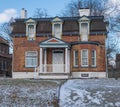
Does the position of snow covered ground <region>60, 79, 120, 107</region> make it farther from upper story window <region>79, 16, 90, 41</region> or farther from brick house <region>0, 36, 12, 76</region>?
brick house <region>0, 36, 12, 76</region>

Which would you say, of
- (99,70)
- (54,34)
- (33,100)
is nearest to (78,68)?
(99,70)

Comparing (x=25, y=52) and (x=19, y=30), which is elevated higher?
(x=19, y=30)

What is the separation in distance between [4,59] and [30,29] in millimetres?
19899

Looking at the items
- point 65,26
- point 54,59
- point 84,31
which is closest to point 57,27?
point 65,26

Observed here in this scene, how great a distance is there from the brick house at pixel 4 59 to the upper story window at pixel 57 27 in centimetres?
1886

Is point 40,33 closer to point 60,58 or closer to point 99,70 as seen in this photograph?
point 60,58

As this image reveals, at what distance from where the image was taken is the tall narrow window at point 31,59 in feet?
104

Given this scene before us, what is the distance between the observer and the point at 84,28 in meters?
32.1

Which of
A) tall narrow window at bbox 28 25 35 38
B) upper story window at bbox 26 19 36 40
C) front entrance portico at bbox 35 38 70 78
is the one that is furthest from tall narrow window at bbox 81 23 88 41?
tall narrow window at bbox 28 25 35 38

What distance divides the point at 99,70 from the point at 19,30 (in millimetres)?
9035

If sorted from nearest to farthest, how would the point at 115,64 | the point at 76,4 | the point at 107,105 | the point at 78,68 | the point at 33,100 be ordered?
1. the point at 107,105
2. the point at 33,100
3. the point at 78,68
4. the point at 76,4
5. the point at 115,64

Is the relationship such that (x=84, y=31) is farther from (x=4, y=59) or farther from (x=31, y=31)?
(x=4, y=59)

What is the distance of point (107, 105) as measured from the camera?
12320 millimetres

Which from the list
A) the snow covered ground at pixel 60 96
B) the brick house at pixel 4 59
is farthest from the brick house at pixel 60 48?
the brick house at pixel 4 59
